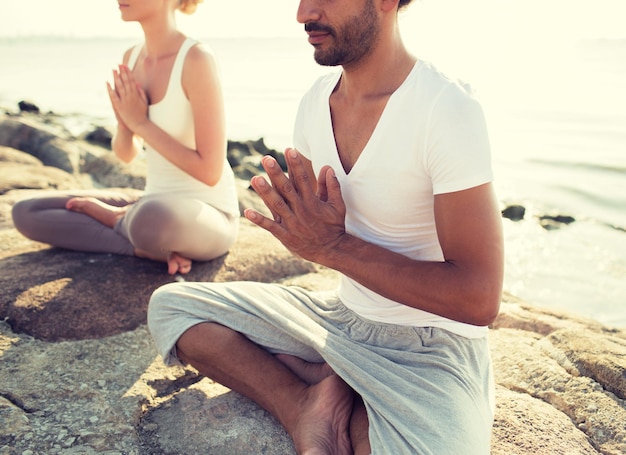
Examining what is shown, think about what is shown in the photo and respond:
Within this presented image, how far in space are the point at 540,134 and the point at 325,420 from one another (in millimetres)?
12038

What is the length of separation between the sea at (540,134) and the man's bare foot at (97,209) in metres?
2.33

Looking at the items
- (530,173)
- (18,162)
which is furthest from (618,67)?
(18,162)

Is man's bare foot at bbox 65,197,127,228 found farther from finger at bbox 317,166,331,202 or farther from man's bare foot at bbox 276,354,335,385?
finger at bbox 317,166,331,202

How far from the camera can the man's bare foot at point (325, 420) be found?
2.08 meters

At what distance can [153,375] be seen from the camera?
110 inches

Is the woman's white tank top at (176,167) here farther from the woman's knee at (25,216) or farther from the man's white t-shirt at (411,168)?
the man's white t-shirt at (411,168)

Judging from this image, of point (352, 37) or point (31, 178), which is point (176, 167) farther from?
point (31, 178)

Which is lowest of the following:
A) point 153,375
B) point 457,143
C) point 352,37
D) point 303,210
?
point 153,375

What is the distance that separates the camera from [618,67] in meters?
25.0

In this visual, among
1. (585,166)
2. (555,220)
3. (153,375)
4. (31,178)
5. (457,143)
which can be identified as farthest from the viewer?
(585,166)

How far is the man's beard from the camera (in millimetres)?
2256

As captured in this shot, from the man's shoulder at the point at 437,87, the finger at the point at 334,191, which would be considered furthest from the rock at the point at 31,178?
the man's shoulder at the point at 437,87

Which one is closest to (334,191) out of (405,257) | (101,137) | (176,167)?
(405,257)

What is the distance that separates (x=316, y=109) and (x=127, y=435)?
1519mm
